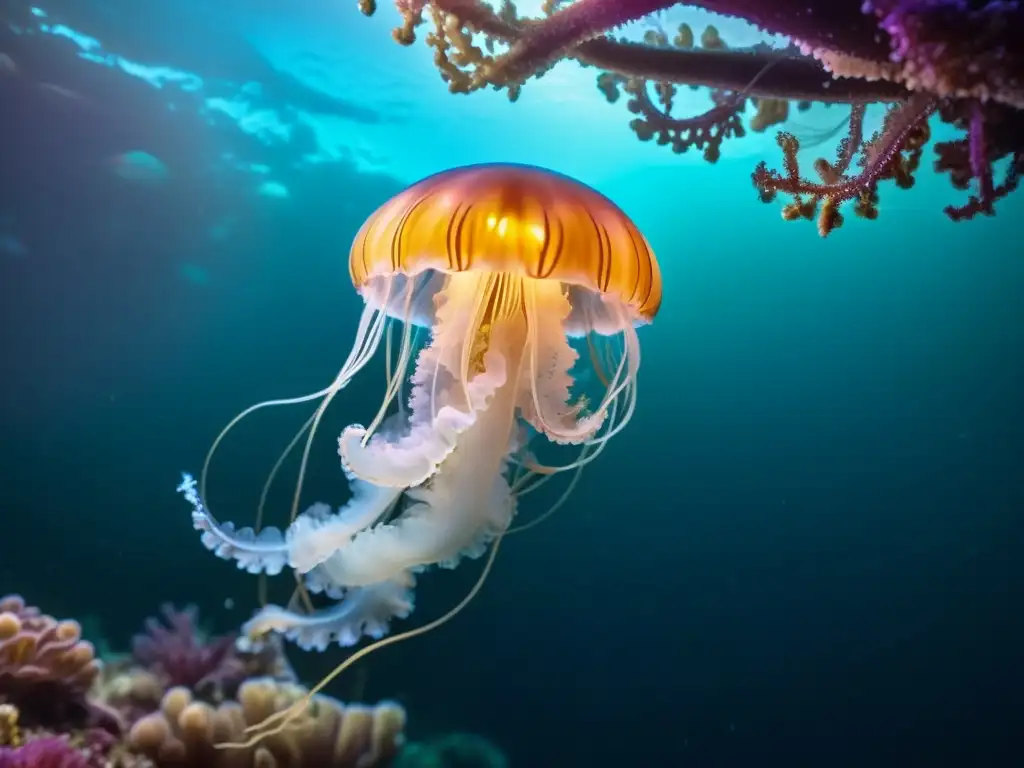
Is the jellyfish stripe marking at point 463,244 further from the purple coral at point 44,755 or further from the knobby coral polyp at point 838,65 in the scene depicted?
the purple coral at point 44,755

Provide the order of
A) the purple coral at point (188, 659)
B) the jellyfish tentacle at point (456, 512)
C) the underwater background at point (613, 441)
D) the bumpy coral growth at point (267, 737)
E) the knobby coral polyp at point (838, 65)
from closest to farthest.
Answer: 1. the knobby coral polyp at point (838, 65)
2. the jellyfish tentacle at point (456, 512)
3. the bumpy coral growth at point (267, 737)
4. the purple coral at point (188, 659)
5. the underwater background at point (613, 441)

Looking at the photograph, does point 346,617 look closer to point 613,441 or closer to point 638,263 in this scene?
point 638,263

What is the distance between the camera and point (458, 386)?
8.77 ft

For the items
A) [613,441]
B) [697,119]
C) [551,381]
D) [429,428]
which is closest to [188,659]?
[429,428]

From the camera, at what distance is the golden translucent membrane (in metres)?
2.21

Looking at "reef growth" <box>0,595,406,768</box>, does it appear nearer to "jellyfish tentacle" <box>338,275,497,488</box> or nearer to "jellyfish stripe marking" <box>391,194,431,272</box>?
"jellyfish tentacle" <box>338,275,497,488</box>

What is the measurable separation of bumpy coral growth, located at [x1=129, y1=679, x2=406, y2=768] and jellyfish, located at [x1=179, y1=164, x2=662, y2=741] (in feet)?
4.42

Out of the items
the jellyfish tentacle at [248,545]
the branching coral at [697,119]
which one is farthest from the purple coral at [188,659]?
the branching coral at [697,119]

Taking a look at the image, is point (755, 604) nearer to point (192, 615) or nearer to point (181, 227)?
point (192, 615)

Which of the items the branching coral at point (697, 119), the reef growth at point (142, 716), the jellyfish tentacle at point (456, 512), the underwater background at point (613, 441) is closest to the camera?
the jellyfish tentacle at point (456, 512)

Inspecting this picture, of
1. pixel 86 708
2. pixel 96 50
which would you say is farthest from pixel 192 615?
pixel 96 50

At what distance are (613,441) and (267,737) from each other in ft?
18.7

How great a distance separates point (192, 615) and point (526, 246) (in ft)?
13.3

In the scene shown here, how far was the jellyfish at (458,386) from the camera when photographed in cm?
224
